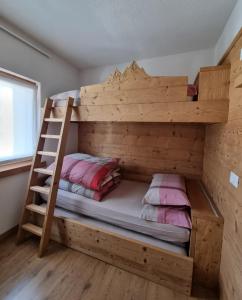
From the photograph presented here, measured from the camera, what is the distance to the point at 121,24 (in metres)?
1.67

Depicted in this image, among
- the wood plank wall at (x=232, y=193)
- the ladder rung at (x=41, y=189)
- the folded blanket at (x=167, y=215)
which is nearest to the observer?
the wood plank wall at (x=232, y=193)

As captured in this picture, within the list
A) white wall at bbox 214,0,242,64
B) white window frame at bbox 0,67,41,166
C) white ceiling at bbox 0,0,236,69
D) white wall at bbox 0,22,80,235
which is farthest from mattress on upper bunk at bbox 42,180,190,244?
white ceiling at bbox 0,0,236,69

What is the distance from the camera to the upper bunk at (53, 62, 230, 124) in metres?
1.33

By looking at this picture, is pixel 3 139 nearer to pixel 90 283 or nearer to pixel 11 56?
pixel 11 56

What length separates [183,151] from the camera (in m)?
2.32

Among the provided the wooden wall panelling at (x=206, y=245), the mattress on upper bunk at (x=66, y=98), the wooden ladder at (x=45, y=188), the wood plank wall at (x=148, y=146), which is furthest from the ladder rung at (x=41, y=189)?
the wooden wall panelling at (x=206, y=245)

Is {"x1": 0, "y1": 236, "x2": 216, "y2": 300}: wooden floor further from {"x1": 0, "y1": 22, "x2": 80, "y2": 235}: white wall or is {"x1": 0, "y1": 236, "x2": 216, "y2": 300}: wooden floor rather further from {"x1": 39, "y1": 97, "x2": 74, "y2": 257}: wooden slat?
{"x1": 0, "y1": 22, "x2": 80, "y2": 235}: white wall

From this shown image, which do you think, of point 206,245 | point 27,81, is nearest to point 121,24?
point 27,81

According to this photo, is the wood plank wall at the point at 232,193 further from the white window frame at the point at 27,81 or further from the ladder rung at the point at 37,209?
the white window frame at the point at 27,81

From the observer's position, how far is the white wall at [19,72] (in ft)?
5.76

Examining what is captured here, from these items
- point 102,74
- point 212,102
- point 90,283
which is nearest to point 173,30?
point 212,102

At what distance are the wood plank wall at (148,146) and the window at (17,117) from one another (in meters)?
0.89

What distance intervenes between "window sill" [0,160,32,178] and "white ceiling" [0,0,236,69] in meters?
1.60

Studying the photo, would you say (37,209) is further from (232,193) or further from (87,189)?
(232,193)
